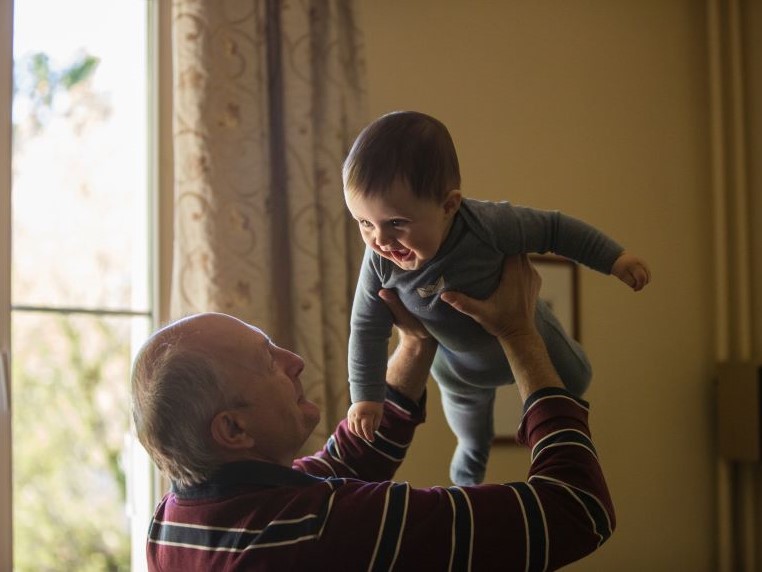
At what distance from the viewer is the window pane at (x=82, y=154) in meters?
2.69

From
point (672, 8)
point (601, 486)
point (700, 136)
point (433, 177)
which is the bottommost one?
point (601, 486)

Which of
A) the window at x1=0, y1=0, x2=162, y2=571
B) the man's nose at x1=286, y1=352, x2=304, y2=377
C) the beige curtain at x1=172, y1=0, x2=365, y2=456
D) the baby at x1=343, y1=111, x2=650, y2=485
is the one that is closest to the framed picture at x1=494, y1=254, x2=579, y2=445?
the beige curtain at x1=172, y1=0, x2=365, y2=456

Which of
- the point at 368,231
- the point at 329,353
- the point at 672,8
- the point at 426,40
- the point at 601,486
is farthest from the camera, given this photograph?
the point at 672,8

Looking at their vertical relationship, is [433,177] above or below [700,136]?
below

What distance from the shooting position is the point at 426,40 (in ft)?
10.6

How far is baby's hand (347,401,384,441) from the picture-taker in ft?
4.98

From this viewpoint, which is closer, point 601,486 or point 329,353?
point 601,486

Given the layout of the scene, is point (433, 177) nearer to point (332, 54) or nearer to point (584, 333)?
point (332, 54)

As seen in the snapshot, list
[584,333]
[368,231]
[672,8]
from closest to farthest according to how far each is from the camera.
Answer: [368,231]
[584,333]
[672,8]

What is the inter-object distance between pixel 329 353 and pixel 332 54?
2.73 ft

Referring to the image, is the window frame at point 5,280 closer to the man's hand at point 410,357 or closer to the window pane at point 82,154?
the window pane at point 82,154

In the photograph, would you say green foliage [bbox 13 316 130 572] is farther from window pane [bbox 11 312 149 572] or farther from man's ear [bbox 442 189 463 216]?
man's ear [bbox 442 189 463 216]

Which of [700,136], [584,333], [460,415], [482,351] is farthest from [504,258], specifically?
[700,136]

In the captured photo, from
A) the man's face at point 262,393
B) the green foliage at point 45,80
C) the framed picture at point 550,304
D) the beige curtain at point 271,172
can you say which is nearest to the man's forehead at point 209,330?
the man's face at point 262,393
